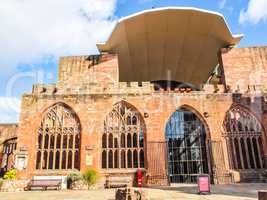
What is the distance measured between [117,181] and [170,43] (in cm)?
1428

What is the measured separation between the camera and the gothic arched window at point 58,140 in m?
17.2

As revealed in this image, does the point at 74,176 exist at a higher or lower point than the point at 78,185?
higher

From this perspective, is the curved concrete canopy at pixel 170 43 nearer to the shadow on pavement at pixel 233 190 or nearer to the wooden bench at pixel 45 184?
the wooden bench at pixel 45 184

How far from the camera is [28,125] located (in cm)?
1759

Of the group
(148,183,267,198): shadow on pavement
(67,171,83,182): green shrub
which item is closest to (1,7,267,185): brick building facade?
(67,171,83,182): green shrub

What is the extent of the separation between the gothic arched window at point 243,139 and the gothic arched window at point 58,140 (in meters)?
10.5

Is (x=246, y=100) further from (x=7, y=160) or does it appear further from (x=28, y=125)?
(x=7, y=160)

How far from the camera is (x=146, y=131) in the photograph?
17.6 m

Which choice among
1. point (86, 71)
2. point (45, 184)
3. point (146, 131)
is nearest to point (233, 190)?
point (146, 131)

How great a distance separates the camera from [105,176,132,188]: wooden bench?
15.9 meters

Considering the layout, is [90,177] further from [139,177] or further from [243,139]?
[243,139]

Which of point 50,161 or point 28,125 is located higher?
point 28,125

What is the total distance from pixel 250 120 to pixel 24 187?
15.7 m

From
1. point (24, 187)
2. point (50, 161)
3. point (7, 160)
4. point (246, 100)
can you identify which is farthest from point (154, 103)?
point (7, 160)
